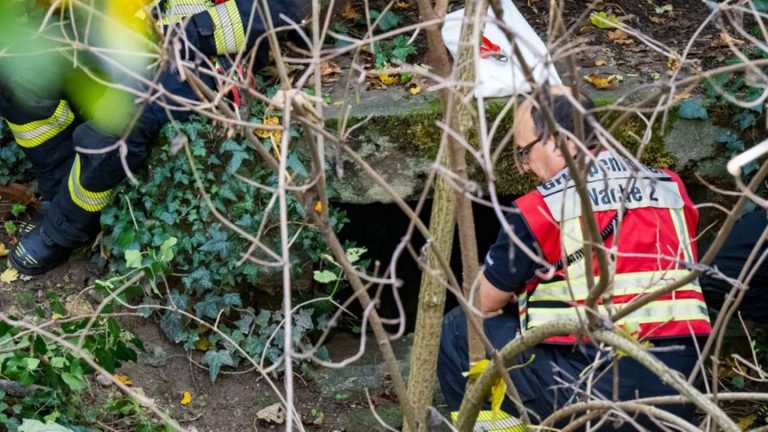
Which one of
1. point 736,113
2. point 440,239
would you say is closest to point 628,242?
point 440,239

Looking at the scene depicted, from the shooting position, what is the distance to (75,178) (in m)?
4.55

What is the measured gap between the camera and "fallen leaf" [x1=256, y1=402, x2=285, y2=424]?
14.0ft

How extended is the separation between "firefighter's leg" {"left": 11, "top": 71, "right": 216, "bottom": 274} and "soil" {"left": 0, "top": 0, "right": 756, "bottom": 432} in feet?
0.36

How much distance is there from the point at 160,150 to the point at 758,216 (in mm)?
2617

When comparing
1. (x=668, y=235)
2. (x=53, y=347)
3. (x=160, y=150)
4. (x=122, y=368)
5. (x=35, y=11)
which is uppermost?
(x=35, y=11)

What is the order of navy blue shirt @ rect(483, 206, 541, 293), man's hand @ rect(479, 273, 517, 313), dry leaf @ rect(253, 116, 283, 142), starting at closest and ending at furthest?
1. navy blue shirt @ rect(483, 206, 541, 293)
2. man's hand @ rect(479, 273, 517, 313)
3. dry leaf @ rect(253, 116, 283, 142)

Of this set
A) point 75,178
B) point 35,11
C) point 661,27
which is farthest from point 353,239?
point 35,11

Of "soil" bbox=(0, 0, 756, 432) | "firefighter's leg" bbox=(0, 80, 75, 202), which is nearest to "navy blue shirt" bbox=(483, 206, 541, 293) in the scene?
"soil" bbox=(0, 0, 756, 432)

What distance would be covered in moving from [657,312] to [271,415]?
184 centimetres

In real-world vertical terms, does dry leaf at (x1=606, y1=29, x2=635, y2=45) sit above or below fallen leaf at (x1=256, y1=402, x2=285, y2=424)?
above

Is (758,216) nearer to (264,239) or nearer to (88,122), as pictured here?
(264,239)

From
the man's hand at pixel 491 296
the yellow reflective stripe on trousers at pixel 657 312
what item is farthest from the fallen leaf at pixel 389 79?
the yellow reflective stripe on trousers at pixel 657 312

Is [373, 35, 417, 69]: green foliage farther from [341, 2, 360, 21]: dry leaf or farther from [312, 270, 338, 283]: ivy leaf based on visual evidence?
[312, 270, 338, 283]: ivy leaf

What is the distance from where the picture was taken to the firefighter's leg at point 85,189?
14.2 feet
